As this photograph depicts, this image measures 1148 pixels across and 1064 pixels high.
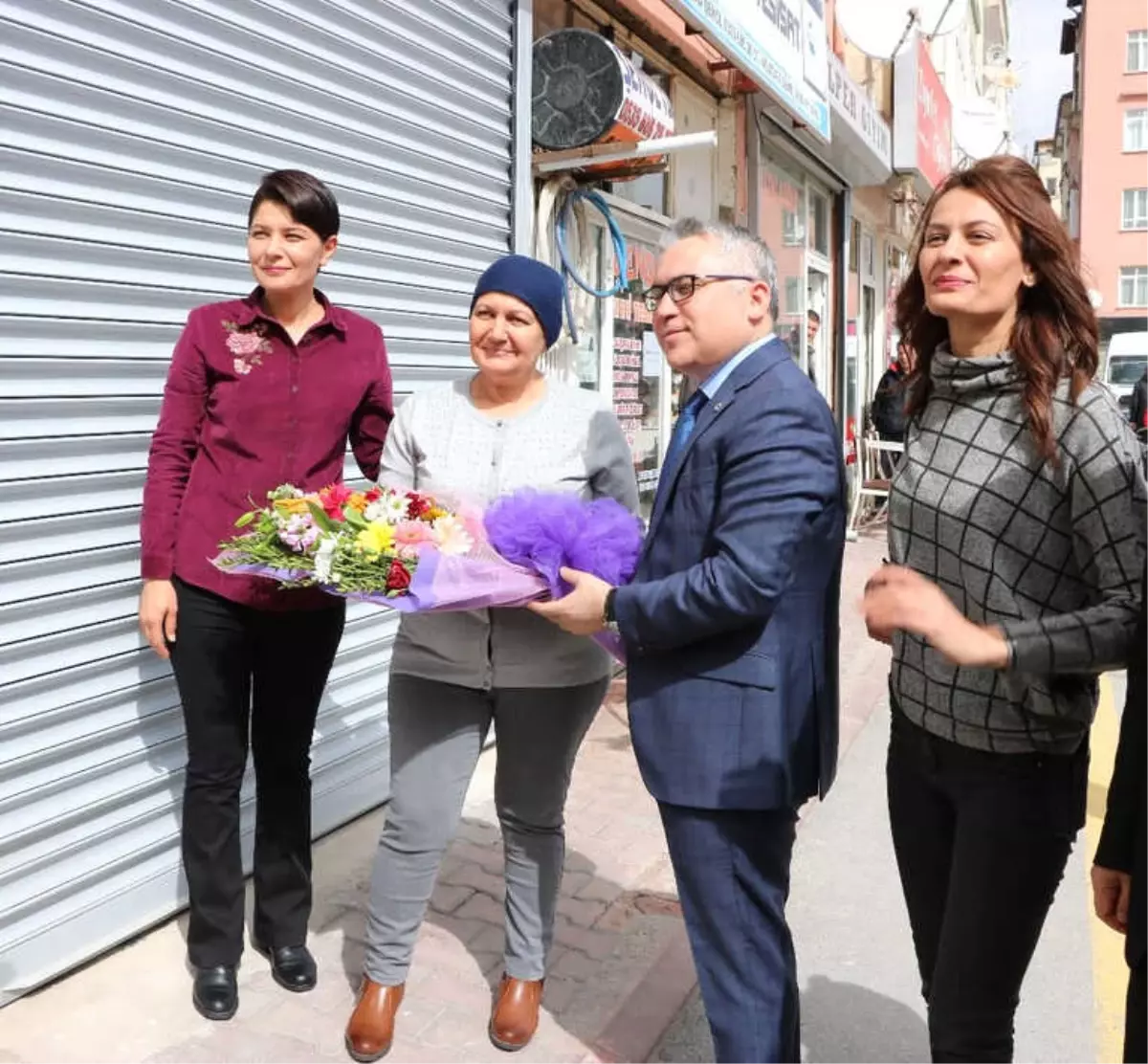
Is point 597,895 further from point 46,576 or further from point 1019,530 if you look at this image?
point 1019,530

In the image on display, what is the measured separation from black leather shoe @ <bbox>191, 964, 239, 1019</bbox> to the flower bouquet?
118 centimetres

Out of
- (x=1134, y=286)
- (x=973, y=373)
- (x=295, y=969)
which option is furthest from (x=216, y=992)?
(x=1134, y=286)

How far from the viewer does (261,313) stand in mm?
2941

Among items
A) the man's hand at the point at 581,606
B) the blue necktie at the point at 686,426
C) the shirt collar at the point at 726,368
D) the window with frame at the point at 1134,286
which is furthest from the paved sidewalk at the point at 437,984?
the window with frame at the point at 1134,286

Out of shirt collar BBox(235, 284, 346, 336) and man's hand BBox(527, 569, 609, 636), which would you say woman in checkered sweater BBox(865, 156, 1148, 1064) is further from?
shirt collar BBox(235, 284, 346, 336)

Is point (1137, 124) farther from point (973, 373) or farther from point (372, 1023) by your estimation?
point (372, 1023)

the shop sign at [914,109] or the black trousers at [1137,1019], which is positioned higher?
the shop sign at [914,109]

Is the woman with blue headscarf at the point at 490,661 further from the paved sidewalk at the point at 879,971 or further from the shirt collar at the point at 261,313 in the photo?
the paved sidewalk at the point at 879,971

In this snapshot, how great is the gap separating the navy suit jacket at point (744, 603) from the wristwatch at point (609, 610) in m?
0.04

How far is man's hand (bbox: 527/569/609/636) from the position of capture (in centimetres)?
239

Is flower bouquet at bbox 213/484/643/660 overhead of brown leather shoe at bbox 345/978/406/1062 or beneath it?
overhead

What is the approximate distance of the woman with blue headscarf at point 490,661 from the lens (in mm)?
2789

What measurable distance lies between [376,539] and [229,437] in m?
0.64

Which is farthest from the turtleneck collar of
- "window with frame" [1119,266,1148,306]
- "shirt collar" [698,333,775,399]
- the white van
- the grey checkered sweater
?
"window with frame" [1119,266,1148,306]
